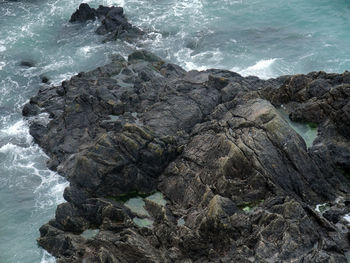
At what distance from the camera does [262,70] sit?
212ft

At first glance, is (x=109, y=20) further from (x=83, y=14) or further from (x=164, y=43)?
(x=164, y=43)

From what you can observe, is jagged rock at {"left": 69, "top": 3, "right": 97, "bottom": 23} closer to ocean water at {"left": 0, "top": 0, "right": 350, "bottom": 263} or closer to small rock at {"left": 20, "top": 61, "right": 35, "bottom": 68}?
ocean water at {"left": 0, "top": 0, "right": 350, "bottom": 263}

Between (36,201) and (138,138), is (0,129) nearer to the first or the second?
(36,201)

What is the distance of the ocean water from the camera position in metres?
54.0

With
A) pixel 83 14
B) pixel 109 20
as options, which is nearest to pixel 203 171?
pixel 109 20

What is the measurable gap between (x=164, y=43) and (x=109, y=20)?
11416mm

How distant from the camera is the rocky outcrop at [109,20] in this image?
237 feet

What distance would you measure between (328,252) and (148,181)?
19142 millimetres

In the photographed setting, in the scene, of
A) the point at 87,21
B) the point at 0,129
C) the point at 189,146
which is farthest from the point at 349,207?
the point at 87,21

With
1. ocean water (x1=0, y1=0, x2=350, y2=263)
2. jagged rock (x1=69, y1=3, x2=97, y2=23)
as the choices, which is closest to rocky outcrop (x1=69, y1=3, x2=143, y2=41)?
jagged rock (x1=69, y1=3, x2=97, y2=23)

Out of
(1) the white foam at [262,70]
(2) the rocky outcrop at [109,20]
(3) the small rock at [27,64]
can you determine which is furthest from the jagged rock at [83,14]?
(1) the white foam at [262,70]

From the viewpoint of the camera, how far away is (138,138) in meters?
42.3

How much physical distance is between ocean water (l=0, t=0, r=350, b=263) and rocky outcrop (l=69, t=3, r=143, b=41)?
5.30ft

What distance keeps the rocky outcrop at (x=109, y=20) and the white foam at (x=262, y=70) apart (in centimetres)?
2148
